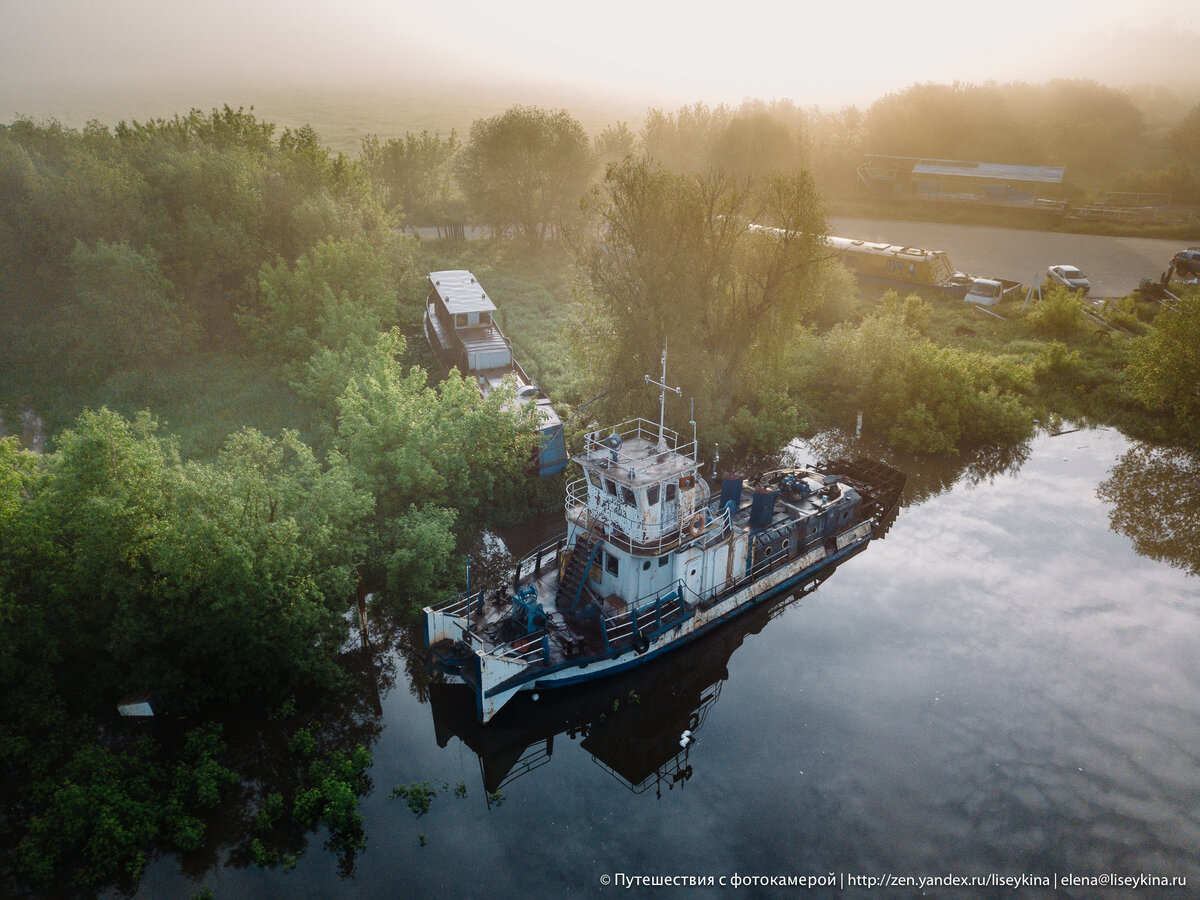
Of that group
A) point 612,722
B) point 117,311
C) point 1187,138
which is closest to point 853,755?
point 612,722

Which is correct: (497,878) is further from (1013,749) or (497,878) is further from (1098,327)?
(1098,327)

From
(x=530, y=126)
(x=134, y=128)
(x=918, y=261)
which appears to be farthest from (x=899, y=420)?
(x=134, y=128)

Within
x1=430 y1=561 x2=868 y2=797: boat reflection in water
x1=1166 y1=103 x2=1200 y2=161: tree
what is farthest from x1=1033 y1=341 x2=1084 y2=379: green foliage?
x1=1166 y1=103 x2=1200 y2=161: tree

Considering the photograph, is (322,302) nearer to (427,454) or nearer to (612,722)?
(427,454)

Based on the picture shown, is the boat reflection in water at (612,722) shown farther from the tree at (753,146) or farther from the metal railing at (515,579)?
the tree at (753,146)

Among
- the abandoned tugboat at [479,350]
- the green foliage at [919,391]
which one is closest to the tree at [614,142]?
the abandoned tugboat at [479,350]

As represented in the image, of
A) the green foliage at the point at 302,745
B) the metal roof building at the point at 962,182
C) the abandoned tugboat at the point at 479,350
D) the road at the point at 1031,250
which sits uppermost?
the metal roof building at the point at 962,182

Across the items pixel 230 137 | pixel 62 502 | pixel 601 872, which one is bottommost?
pixel 601 872
